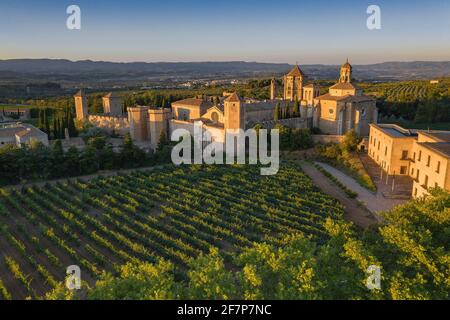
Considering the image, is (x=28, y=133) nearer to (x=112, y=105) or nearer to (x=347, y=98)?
(x=112, y=105)

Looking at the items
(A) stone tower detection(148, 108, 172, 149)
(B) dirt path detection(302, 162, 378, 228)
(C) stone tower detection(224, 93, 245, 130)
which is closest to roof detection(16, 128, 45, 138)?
(A) stone tower detection(148, 108, 172, 149)

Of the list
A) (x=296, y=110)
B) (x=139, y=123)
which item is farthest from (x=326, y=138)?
(x=139, y=123)

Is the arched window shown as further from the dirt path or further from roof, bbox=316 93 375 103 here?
roof, bbox=316 93 375 103

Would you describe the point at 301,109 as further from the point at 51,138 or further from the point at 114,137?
the point at 51,138

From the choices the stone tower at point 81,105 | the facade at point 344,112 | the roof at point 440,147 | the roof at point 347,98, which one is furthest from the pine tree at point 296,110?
the stone tower at point 81,105

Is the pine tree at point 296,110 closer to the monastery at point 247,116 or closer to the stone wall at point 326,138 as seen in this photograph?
the monastery at point 247,116

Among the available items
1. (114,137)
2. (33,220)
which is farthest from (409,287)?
(114,137)
